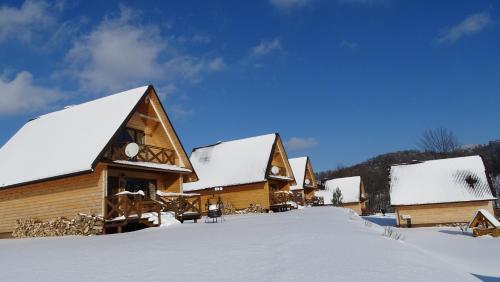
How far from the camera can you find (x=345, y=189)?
59.0 metres

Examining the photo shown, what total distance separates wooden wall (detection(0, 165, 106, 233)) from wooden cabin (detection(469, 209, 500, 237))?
69.6ft

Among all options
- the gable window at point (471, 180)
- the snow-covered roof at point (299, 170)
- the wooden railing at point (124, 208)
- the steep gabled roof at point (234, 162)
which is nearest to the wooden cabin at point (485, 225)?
the gable window at point (471, 180)

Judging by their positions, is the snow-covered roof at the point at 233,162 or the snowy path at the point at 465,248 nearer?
the snowy path at the point at 465,248

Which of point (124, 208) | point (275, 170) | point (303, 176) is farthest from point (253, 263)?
point (303, 176)

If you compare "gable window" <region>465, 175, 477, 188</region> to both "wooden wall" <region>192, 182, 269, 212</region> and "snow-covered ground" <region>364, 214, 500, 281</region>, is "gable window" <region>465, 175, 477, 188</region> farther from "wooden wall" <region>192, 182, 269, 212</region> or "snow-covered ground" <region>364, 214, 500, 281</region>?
"wooden wall" <region>192, 182, 269, 212</region>

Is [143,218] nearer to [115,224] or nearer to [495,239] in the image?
[115,224]

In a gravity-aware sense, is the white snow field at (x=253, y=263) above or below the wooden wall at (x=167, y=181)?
below

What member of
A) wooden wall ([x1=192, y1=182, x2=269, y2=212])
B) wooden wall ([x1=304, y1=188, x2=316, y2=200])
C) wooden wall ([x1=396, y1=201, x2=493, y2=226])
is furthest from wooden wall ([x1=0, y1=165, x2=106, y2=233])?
wooden wall ([x1=304, y1=188, x2=316, y2=200])

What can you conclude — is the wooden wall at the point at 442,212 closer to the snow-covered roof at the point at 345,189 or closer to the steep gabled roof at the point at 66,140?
the steep gabled roof at the point at 66,140

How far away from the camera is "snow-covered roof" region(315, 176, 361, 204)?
57.5m

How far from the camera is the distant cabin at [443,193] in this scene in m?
30.2

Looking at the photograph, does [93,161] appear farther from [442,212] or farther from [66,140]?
[442,212]

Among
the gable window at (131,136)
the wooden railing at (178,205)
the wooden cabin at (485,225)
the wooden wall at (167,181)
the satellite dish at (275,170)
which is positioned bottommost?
the wooden cabin at (485,225)

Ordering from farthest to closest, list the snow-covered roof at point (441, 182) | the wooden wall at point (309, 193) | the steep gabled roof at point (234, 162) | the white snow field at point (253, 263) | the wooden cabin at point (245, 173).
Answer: the wooden wall at point (309, 193) < the snow-covered roof at point (441, 182) < the steep gabled roof at point (234, 162) < the wooden cabin at point (245, 173) < the white snow field at point (253, 263)
